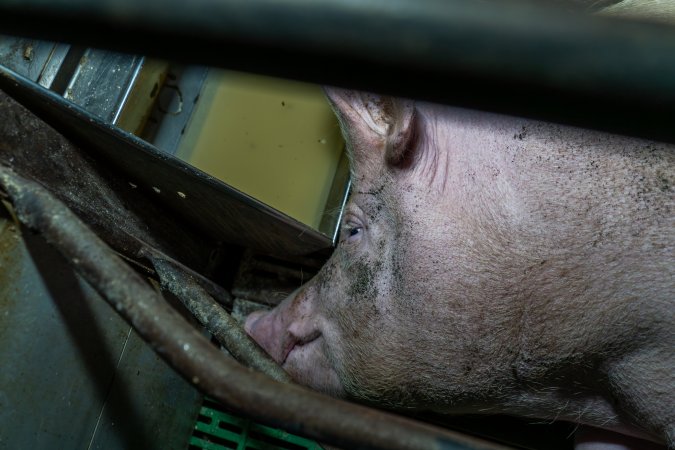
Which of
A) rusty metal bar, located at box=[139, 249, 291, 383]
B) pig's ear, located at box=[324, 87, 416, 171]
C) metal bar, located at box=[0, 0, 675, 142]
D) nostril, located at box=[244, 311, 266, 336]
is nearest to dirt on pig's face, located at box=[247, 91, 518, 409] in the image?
pig's ear, located at box=[324, 87, 416, 171]

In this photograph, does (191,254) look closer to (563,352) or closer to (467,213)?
(467,213)

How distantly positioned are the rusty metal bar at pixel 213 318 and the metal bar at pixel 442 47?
0.99 m

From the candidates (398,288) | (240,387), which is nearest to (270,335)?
(398,288)

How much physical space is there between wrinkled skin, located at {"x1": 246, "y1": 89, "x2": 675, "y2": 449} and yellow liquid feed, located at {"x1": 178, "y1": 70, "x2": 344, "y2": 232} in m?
0.70

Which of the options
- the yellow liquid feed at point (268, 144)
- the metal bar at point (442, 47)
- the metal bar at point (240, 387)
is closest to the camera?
the metal bar at point (442, 47)

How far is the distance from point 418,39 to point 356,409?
0.50 m

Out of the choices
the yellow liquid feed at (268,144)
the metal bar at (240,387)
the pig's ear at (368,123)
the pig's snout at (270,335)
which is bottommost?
the metal bar at (240,387)

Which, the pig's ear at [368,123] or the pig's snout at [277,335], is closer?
the pig's ear at [368,123]

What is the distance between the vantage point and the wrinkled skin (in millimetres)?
1441

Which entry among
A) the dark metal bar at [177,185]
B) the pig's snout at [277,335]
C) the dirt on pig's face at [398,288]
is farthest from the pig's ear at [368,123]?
the pig's snout at [277,335]

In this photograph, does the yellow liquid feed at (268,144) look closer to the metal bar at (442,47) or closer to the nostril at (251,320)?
the nostril at (251,320)

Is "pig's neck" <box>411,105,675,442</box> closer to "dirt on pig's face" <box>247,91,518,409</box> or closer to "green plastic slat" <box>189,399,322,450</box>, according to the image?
"dirt on pig's face" <box>247,91,518,409</box>

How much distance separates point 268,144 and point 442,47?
7.22 feet

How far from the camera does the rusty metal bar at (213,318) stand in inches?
56.8
